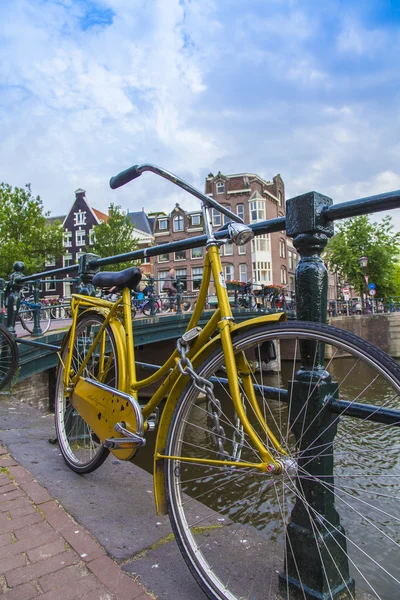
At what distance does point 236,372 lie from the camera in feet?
4.56

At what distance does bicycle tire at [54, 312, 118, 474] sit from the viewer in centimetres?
222

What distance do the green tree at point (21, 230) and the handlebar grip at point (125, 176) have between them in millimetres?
24214

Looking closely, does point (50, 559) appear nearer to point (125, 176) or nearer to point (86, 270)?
point (125, 176)

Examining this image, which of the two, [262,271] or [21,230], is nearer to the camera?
[21,230]

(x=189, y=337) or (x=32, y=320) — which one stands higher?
(x=32, y=320)

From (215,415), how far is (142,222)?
4771cm

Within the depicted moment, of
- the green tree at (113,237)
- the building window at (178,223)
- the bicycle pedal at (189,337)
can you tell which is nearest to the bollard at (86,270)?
the bicycle pedal at (189,337)

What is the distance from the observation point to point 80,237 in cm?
4481

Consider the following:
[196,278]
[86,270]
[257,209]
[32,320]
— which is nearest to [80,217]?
[257,209]

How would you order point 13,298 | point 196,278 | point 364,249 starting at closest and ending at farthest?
1. point 13,298
2. point 196,278
3. point 364,249

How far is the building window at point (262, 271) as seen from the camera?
134 feet

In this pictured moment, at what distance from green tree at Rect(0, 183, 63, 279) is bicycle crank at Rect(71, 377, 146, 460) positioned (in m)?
24.2

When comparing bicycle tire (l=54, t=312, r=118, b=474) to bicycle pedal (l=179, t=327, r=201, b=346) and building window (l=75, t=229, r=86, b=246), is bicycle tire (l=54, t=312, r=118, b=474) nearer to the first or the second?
bicycle pedal (l=179, t=327, r=201, b=346)

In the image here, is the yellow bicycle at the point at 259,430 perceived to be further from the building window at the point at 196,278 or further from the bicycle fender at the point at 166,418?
the building window at the point at 196,278
